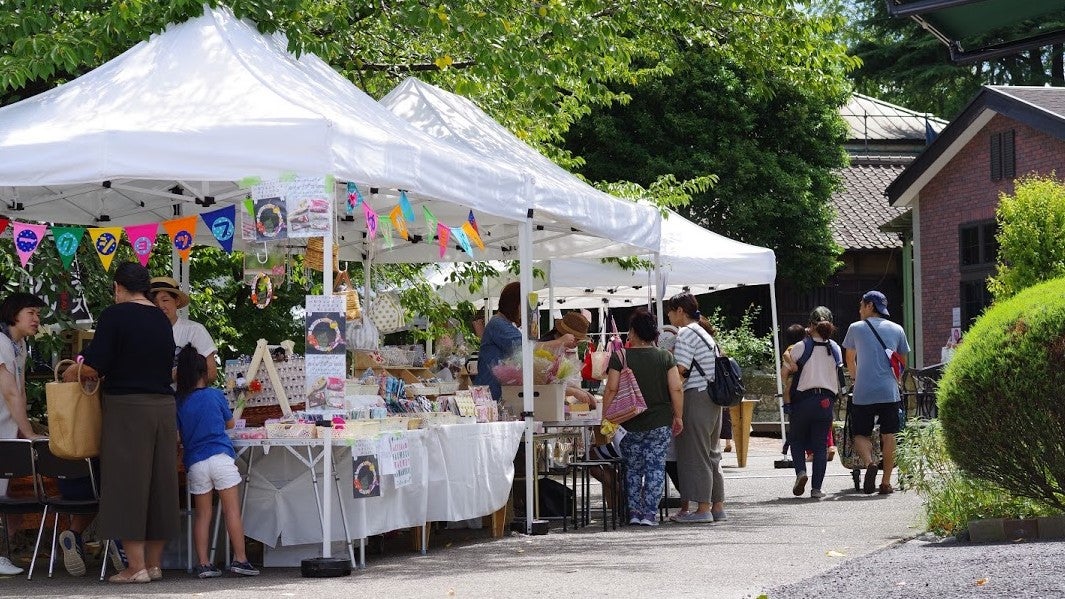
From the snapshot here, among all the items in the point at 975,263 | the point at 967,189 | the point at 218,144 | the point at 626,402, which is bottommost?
the point at 626,402

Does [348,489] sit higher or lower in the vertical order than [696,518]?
higher

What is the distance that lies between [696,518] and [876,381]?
275 cm

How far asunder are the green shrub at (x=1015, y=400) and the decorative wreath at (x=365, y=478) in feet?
12.2

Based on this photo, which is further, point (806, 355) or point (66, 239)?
point (806, 355)

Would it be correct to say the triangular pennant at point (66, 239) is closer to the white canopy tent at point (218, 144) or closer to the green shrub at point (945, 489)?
the white canopy tent at point (218, 144)

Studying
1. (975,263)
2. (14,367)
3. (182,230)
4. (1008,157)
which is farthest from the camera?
(975,263)

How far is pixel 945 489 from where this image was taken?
10.4 m

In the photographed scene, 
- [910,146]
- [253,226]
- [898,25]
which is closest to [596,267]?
[253,226]

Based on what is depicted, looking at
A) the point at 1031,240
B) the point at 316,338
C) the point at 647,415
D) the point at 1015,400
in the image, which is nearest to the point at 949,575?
the point at 1015,400

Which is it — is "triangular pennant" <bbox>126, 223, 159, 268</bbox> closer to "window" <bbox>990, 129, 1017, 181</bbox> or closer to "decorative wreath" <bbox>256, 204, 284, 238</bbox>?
"decorative wreath" <bbox>256, 204, 284, 238</bbox>

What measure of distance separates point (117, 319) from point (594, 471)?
17.8 ft

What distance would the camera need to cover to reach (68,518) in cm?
1006

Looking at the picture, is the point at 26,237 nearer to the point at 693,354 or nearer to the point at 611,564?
the point at 611,564

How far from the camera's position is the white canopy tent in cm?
888
